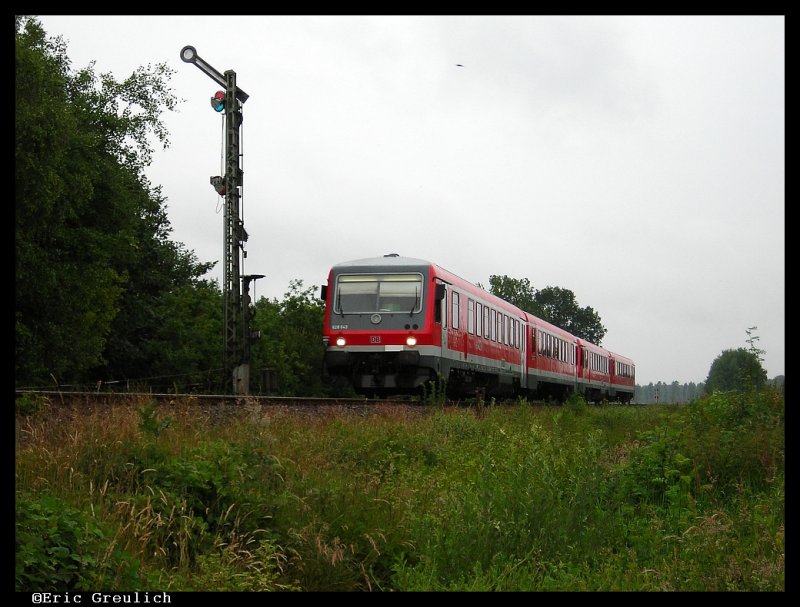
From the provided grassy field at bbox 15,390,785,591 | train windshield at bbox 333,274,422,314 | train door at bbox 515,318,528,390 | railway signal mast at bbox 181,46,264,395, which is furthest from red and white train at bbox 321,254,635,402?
grassy field at bbox 15,390,785,591

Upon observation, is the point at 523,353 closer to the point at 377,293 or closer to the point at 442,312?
the point at 442,312

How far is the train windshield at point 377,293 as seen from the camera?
21156 millimetres

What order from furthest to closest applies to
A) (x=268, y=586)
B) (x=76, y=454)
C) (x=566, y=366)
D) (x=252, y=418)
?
(x=566, y=366) < (x=252, y=418) < (x=76, y=454) < (x=268, y=586)

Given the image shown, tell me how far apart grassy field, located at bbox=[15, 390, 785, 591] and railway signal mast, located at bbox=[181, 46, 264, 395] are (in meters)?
7.67

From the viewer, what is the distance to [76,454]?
27.3ft

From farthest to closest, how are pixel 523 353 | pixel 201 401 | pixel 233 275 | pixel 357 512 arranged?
pixel 523 353
pixel 233 275
pixel 201 401
pixel 357 512

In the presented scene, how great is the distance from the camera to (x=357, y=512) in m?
8.70

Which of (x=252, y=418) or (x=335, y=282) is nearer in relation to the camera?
(x=252, y=418)

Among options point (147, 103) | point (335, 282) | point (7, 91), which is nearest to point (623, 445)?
point (335, 282)

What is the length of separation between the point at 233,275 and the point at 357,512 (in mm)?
11777

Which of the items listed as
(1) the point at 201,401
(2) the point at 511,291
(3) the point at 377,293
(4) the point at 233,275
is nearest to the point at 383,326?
(3) the point at 377,293
